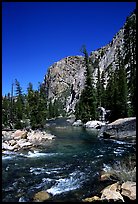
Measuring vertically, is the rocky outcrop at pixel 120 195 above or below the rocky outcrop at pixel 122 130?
below

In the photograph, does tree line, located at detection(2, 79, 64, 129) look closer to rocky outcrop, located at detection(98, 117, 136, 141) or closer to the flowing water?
rocky outcrop, located at detection(98, 117, 136, 141)

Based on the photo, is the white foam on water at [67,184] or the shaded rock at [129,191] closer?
the shaded rock at [129,191]

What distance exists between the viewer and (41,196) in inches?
344

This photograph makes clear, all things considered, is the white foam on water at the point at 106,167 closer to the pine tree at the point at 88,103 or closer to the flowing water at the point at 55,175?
the flowing water at the point at 55,175

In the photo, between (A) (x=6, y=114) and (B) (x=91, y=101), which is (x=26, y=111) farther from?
(B) (x=91, y=101)

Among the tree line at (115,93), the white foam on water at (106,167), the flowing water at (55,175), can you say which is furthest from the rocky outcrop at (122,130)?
the white foam on water at (106,167)

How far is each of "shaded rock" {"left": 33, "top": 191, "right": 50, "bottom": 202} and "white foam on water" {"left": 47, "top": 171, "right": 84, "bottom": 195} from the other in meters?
0.32

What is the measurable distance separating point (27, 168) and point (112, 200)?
686cm

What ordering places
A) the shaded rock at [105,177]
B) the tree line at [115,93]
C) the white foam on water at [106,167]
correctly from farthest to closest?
the tree line at [115,93], the white foam on water at [106,167], the shaded rock at [105,177]

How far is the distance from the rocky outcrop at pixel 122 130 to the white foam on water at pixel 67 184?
15.3 m

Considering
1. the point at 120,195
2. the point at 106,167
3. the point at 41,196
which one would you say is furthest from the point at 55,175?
the point at 120,195

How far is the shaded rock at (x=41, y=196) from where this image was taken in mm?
8500

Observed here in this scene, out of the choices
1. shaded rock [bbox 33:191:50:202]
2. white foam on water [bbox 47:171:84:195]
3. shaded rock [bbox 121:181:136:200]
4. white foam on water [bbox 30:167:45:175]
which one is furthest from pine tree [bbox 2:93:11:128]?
shaded rock [bbox 121:181:136:200]

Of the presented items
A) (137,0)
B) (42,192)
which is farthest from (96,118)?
(137,0)
